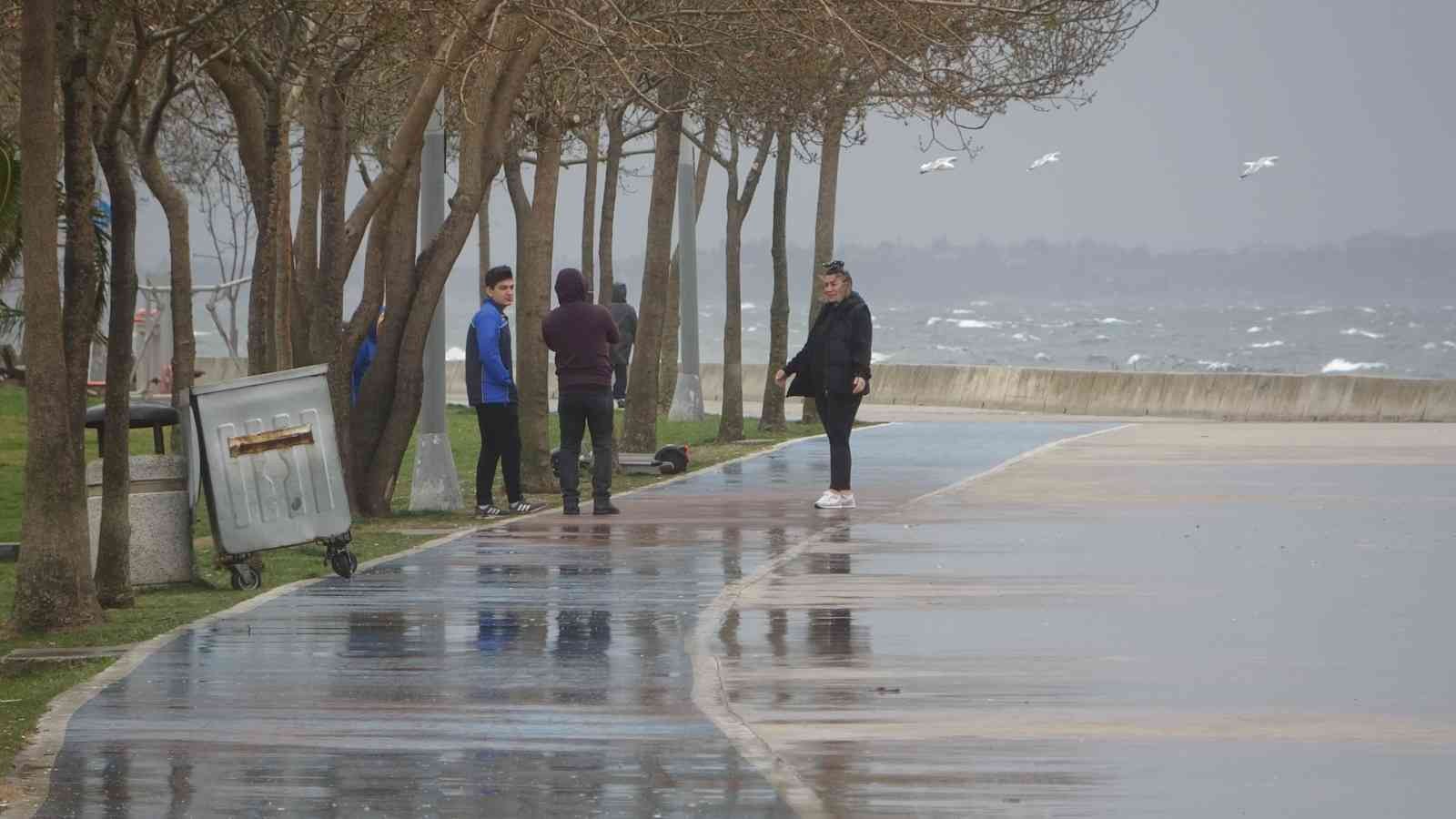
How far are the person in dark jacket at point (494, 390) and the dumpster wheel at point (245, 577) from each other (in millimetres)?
5057

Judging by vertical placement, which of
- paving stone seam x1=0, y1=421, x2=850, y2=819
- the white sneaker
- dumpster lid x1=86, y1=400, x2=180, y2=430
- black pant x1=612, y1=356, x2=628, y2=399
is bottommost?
paving stone seam x1=0, y1=421, x2=850, y2=819

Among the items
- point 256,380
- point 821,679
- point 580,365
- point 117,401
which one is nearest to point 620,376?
point 580,365

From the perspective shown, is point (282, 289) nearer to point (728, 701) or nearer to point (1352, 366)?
point (728, 701)

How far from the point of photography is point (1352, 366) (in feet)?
571

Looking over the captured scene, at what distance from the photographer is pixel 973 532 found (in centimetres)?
1839

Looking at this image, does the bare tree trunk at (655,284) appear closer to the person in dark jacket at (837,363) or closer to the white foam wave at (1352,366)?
the person in dark jacket at (837,363)

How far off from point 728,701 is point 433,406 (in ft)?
38.2

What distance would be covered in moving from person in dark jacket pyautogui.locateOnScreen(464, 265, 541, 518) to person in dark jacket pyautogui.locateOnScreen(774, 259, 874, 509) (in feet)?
6.89

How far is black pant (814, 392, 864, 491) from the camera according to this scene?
20.7m

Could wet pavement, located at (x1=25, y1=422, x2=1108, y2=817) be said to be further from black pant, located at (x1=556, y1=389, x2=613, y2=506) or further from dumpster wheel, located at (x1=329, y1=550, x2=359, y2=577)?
black pant, located at (x1=556, y1=389, x2=613, y2=506)

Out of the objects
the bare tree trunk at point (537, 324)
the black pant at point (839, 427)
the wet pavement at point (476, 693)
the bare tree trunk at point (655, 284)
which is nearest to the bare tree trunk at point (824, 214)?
the bare tree trunk at point (655, 284)

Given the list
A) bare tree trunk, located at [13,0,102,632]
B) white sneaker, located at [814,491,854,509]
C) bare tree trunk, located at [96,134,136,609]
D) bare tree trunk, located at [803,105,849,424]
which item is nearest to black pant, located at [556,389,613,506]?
white sneaker, located at [814,491,854,509]

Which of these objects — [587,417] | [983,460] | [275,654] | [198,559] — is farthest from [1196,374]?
[275,654]

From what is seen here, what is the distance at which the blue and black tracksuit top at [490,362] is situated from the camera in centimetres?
2047
